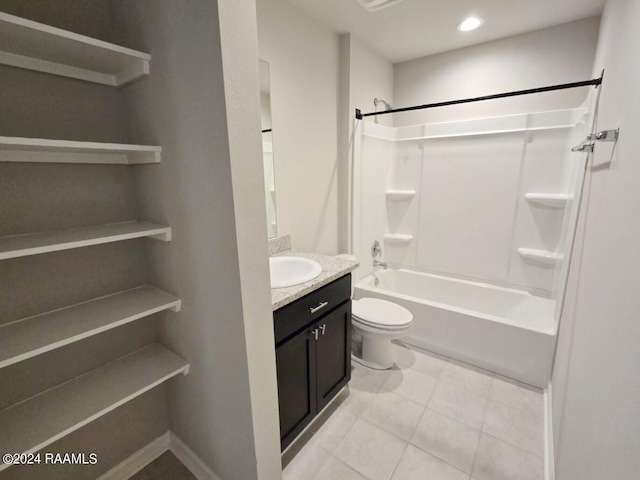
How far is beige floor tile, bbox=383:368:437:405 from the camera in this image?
184cm

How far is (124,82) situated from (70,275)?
776 mm

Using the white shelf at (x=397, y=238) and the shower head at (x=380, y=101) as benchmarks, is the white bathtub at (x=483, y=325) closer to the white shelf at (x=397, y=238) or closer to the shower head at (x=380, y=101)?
the white shelf at (x=397, y=238)

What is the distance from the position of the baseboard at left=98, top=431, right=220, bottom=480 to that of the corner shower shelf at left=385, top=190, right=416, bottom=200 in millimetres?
2583

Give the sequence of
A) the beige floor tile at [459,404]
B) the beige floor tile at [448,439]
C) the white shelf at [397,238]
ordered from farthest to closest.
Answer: the white shelf at [397,238]
the beige floor tile at [459,404]
the beige floor tile at [448,439]

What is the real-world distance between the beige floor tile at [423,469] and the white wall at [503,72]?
268 cm

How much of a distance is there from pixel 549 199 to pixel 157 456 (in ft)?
10.3

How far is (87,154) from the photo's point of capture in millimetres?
1094

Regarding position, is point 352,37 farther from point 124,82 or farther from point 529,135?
point 124,82

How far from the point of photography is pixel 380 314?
6.60ft

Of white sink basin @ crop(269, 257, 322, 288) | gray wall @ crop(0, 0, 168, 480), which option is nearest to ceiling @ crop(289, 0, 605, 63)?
gray wall @ crop(0, 0, 168, 480)

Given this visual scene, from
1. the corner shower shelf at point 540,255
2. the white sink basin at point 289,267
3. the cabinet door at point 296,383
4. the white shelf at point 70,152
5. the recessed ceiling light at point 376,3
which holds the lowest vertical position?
the cabinet door at point 296,383

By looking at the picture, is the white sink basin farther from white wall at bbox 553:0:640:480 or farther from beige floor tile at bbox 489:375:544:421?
beige floor tile at bbox 489:375:544:421

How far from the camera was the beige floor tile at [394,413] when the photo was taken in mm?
1606

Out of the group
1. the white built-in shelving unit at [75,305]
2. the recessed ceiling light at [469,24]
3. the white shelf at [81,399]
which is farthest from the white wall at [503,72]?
the white shelf at [81,399]
